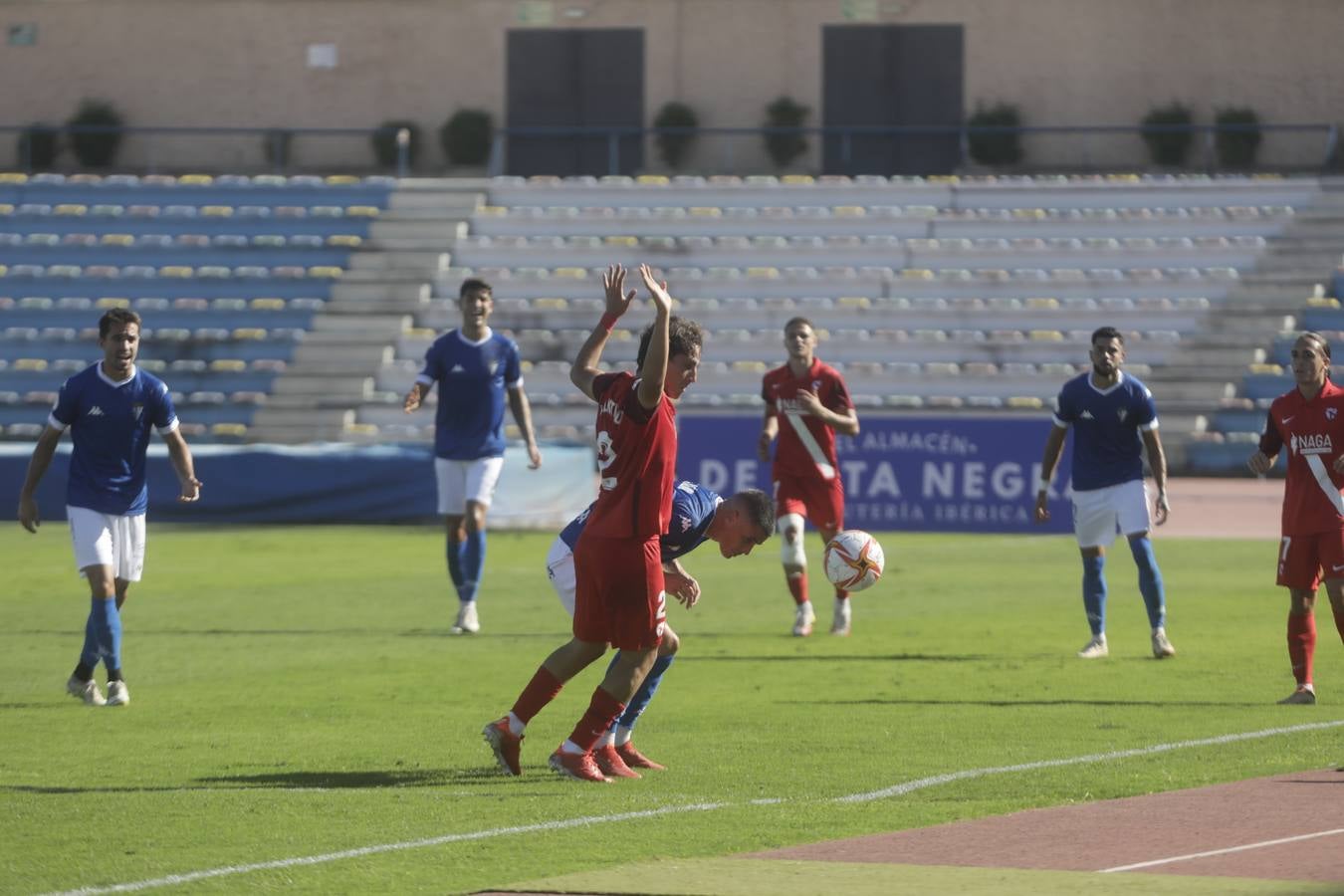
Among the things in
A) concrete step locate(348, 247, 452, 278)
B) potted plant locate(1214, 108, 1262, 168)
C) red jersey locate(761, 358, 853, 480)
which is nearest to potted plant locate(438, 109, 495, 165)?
concrete step locate(348, 247, 452, 278)

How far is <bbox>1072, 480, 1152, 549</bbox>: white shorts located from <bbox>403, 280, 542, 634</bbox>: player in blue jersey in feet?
14.3

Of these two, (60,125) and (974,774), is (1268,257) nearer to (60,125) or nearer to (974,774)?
(60,125)

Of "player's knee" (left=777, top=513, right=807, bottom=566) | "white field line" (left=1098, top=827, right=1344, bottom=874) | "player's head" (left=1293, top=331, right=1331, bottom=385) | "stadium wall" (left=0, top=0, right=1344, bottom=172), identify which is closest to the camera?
"white field line" (left=1098, top=827, right=1344, bottom=874)

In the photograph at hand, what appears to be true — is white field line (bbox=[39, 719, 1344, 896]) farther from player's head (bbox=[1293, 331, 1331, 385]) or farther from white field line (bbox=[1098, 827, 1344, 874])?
player's head (bbox=[1293, 331, 1331, 385])

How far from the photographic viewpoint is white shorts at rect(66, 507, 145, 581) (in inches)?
464

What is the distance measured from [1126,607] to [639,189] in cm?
2346

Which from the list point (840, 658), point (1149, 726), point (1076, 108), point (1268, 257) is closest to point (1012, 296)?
point (1268, 257)

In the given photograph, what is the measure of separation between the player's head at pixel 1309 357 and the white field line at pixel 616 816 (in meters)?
1.94

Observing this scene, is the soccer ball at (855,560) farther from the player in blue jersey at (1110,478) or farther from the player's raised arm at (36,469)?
the player's raised arm at (36,469)

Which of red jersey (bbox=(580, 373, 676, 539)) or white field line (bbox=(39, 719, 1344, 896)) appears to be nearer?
white field line (bbox=(39, 719, 1344, 896))

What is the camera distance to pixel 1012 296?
35.5 m

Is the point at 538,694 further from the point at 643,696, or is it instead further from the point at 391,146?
the point at 391,146

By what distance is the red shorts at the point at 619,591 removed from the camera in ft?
29.4

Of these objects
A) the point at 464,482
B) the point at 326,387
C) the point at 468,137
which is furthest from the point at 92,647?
the point at 468,137
